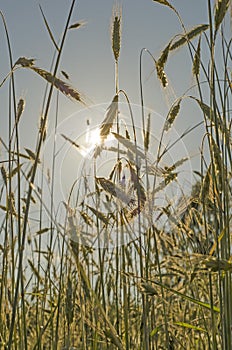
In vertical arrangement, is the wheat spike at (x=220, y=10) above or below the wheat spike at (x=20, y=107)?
above

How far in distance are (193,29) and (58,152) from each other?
66cm

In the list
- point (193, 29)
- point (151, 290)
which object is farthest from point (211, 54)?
point (151, 290)

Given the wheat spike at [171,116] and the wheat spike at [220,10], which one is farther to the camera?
the wheat spike at [171,116]

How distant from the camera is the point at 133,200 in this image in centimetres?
128

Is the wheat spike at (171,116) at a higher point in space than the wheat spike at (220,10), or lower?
lower

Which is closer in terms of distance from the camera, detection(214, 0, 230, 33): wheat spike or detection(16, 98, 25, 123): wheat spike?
detection(214, 0, 230, 33): wheat spike

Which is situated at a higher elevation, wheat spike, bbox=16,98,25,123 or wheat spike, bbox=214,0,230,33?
wheat spike, bbox=214,0,230,33

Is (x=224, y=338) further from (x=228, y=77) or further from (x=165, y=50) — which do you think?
(x=165, y=50)

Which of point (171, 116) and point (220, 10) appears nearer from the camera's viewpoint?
point (220, 10)

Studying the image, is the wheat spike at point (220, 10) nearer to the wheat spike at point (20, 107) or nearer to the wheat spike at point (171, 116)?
the wheat spike at point (171, 116)

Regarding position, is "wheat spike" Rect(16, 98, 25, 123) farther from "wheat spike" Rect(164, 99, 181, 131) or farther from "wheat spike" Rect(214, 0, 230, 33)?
"wheat spike" Rect(214, 0, 230, 33)

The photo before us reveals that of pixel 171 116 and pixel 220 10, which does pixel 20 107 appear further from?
pixel 220 10

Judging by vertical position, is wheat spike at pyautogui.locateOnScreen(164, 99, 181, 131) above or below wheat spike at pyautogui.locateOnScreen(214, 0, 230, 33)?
below

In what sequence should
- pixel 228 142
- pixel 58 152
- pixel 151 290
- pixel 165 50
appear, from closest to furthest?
pixel 151 290, pixel 228 142, pixel 165 50, pixel 58 152
